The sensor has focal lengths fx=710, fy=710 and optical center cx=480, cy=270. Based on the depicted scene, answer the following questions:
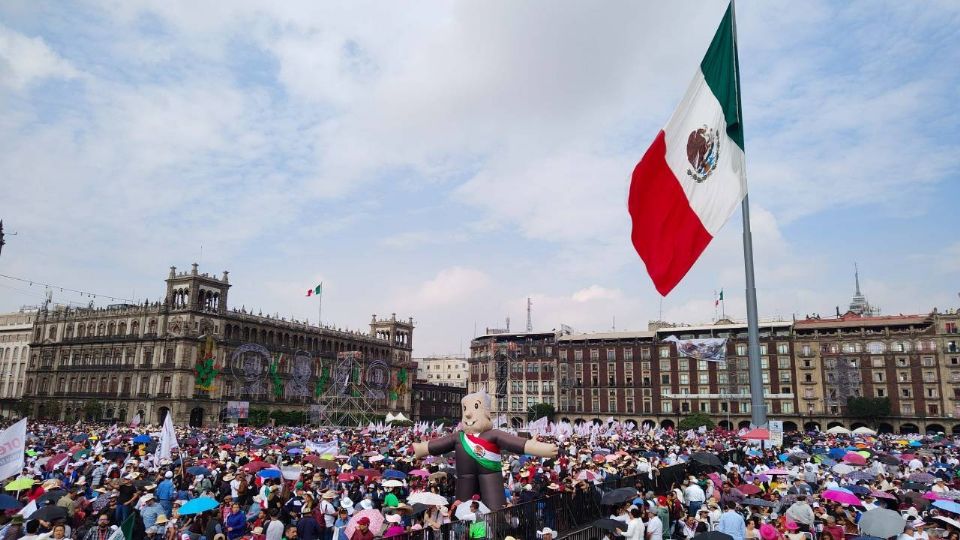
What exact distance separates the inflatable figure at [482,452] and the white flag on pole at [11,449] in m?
8.43

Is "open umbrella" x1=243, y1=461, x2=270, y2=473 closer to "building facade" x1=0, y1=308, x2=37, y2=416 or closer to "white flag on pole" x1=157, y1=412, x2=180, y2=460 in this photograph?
"white flag on pole" x1=157, y1=412, x2=180, y2=460

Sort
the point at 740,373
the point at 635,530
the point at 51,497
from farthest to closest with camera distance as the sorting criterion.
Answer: the point at 740,373
the point at 51,497
the point at 635,530

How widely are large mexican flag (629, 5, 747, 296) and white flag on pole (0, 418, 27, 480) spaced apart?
1307 centimetres

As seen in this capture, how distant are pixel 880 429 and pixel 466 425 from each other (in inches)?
3328

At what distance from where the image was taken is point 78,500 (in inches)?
542

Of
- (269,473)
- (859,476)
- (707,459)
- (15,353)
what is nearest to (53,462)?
(269,473)

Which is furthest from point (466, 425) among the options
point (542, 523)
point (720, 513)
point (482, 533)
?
point (720, 513)

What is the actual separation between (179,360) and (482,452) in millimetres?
68335

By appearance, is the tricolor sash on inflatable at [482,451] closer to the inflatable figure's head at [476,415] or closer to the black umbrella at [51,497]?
the inflatable figure's head at [476,415]

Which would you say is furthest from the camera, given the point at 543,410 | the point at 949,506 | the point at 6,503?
the point at 543,410

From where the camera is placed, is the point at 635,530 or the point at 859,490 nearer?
the point at 635,530

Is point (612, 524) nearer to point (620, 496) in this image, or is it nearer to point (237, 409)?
point (620, 496)

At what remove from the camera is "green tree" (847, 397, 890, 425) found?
81.6 metres

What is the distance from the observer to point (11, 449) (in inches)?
548
